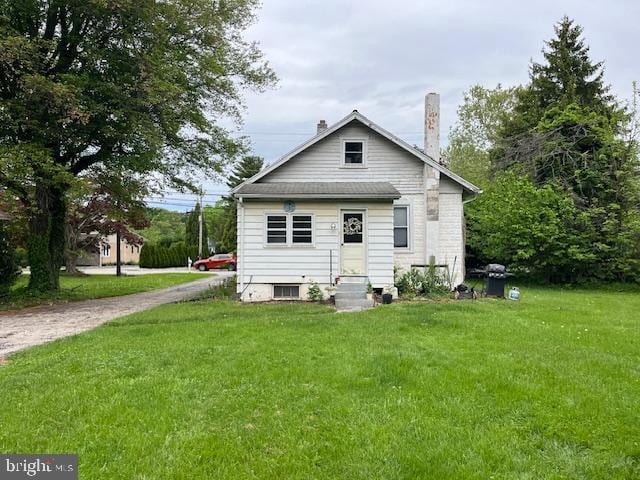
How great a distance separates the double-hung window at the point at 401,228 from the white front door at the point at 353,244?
191 centimetres

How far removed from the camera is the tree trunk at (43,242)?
1436 centimetres

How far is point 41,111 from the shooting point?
12016 mm

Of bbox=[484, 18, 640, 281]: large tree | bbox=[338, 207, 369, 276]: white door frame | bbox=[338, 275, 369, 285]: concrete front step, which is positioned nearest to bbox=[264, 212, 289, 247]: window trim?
bbox=[338, 207, 369, 276]: white door frame

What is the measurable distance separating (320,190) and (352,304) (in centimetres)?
338

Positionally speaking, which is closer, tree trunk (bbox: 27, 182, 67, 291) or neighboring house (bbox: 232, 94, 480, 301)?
neighboring house (bbox: 232, 94, 480, 301)

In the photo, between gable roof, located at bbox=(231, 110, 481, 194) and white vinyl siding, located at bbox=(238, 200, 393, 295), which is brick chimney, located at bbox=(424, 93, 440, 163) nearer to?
gable roof, located at bbox=(231, 110, 481, 194)

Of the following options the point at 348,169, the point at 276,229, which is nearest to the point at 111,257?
the point at 348,169

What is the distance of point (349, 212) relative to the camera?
42.6 ft

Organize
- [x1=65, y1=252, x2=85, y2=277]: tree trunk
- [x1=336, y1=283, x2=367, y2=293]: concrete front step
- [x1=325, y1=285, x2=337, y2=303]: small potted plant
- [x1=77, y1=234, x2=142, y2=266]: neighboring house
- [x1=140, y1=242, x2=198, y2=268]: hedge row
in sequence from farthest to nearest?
[x1=77, y1=234, x2=142, y2=266]: neighboring house < [x1=140, y1=242, x2=198, y2=268]: hedge row < [x1=65, y1=252, x2=85, y2=277]: tree trunk < [x1=325, y1=285, x2=337, y2=303]: small potted plant < [x1=336, y1=283, x2=367, y2=293]: concrete front step

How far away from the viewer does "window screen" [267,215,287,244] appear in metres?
12.9

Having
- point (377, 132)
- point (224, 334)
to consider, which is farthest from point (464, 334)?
point (377, 132)

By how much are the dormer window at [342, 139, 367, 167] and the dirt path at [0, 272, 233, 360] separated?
7.14 metres

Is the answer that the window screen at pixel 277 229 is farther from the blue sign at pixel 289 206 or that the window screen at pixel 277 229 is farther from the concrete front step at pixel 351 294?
the concrete front step at pixel 351 294

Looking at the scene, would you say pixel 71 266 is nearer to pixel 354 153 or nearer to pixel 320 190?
pixel 354 153
